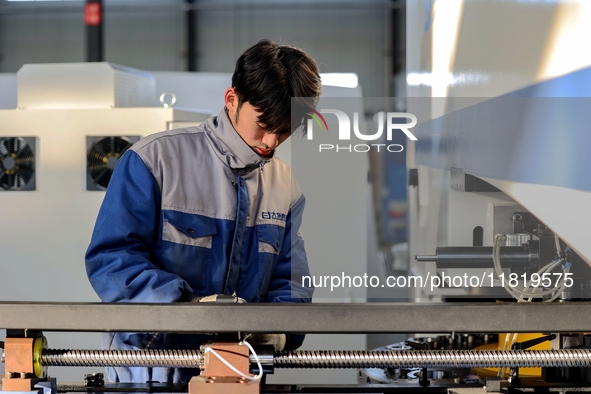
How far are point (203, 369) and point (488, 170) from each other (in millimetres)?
408

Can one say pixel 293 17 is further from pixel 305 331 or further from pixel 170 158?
pixel 305 331

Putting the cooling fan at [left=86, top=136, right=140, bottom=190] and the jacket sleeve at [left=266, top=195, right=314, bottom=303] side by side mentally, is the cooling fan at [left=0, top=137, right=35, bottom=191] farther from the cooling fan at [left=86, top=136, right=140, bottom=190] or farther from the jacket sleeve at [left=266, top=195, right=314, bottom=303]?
the jacket sleeve at [left=266, top=195, right=314, bottom=303]

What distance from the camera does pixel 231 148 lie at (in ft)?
4.32

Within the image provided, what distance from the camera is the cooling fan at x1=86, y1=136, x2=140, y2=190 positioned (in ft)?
8.94

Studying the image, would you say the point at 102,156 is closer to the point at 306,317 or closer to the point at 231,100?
the point at 231,100

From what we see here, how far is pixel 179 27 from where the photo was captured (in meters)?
8.78

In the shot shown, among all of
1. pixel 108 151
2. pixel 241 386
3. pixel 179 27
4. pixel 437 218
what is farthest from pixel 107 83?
pixel 179 27

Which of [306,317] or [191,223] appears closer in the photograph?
[306,317]

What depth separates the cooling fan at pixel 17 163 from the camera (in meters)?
2.80

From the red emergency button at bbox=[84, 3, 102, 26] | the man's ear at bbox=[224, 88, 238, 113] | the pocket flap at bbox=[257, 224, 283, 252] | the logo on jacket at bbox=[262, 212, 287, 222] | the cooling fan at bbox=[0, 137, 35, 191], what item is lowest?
the pocket flap at bbox=[257, 224, 283, 252]

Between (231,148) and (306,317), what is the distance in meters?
0.61

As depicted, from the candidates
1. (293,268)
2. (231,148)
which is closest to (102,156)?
(231,148)

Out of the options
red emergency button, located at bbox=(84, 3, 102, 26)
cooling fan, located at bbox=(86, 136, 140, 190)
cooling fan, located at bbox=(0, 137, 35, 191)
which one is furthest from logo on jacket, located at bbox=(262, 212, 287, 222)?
red emergency button, located at bbox=(84, 3, 102, 26)

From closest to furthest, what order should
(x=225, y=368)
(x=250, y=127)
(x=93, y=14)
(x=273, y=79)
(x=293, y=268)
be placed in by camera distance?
(x=225, y=368) → (x=293, y=268) → (x=273, y=79) → (x=250, y=127) → (x=93, y=14)
